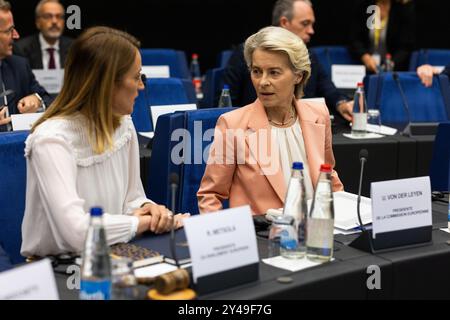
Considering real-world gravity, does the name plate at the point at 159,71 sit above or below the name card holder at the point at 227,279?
above

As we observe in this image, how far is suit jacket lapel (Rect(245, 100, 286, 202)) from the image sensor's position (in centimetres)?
296

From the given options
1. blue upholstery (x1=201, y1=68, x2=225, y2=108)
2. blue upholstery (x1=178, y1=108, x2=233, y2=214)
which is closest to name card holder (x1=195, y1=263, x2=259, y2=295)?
blue upholstery (x1=178, y1=108, x2=233, y2=214)

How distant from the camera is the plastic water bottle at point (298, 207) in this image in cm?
228

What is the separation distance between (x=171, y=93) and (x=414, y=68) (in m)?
3.77

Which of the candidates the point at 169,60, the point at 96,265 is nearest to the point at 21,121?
the point at 96,265

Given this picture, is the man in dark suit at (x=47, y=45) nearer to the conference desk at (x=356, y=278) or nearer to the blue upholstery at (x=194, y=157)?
the blue upholstery at (x=194, y=157)

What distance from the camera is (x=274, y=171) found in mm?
2977

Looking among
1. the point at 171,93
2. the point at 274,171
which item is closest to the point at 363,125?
the point at 171,93

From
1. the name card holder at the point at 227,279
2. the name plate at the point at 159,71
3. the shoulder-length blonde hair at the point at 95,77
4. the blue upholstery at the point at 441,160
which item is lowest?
the blue upholstery at the point at 441,160

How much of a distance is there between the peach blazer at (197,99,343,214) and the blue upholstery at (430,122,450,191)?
1.37m

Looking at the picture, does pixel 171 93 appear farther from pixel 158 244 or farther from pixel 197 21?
pixel 197 21

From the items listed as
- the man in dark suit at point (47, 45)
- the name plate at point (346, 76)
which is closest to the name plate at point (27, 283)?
the name plate at point (346, 76)

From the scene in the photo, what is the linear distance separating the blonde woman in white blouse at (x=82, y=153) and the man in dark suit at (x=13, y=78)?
2.03 metres

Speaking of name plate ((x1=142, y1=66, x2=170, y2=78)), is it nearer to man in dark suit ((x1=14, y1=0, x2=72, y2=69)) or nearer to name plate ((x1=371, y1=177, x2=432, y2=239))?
man in dark suit ((x1=14, y1=0, x2=72, y2=69))
